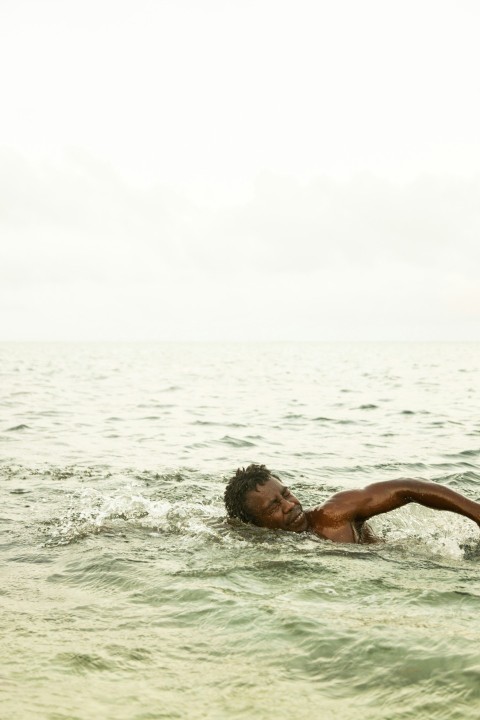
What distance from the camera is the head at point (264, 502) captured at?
582cm

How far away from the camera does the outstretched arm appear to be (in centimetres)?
511

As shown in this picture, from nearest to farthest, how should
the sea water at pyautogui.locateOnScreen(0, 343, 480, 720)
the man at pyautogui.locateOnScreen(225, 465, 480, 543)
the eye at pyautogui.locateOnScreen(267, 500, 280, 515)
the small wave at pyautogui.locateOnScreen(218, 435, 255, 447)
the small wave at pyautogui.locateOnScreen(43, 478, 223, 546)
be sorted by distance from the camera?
the sea water at pyautogui.locateOnScreen(0, 343, 480, 720), the man at pyautogui.locateOnScreen(225, 465, 480, 543), the eye at pyautogui.locateOnScreen(267, 500, 280, 515), the small wave at pyautogui.locateOnScreen(43, 478, 223, 546), the small wave at pyautogui.locateOnScreen(218, 435, 255, 447)

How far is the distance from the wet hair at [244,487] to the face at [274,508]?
0.04m

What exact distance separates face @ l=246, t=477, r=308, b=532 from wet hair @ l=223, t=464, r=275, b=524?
36mm

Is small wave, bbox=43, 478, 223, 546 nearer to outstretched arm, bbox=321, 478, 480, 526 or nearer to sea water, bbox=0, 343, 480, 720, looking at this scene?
sea water, bbox=0, 343, 480, 720

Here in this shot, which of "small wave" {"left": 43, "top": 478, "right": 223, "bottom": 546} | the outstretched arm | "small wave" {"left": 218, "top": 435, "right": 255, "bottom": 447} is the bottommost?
"small wave" {"left": 218, "top": 435, "right": 255, "bottom": 447}

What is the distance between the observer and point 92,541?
6.31 meters

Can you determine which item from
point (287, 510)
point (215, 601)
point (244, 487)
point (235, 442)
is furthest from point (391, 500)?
point (235, 442)

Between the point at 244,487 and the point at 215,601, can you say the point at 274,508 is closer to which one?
the point at 244,487

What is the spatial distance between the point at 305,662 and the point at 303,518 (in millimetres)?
2196

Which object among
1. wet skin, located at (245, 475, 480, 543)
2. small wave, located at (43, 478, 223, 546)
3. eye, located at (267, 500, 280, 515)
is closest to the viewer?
wet skin, located at (245, 475, 480, 543)

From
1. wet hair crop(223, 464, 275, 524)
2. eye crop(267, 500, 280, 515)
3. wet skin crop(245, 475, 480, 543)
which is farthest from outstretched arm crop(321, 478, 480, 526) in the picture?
wet hair crop(223, 464, 275, 524)

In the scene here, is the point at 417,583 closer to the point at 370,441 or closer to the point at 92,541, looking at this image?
the point at 92,541

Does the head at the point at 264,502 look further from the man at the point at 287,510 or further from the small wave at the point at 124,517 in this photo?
the small wave at the point at 124,517
